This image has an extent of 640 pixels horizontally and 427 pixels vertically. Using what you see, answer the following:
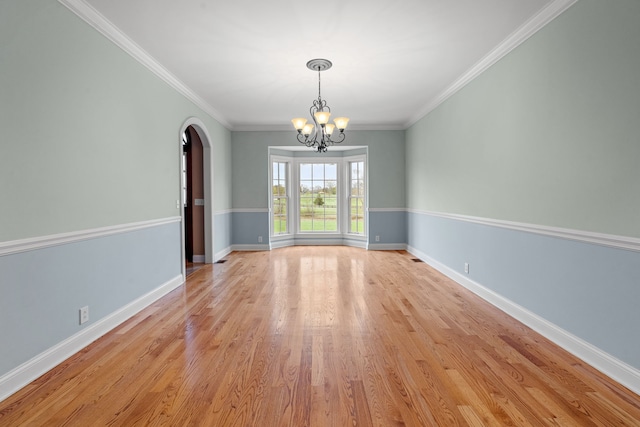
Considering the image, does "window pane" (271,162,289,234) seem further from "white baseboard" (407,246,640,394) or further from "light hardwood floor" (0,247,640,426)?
"white baseboard" (407,246,640,394)

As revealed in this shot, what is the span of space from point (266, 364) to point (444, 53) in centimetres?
352

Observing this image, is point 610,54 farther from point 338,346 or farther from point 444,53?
point 338,346

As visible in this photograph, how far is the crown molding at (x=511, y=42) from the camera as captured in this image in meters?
2.79

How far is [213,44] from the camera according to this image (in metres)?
3.51

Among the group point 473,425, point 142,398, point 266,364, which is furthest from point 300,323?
point 473,425

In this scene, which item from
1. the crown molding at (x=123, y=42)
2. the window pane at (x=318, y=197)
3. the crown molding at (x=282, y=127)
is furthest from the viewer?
the window pane at (x=318, y=197)

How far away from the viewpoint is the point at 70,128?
2674mm

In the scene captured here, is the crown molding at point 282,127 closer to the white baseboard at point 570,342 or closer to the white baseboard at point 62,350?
the white baseboard at point 570,342

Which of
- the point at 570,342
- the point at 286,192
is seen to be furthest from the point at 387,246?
the point at 570,342

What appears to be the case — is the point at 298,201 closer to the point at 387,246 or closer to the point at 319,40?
the point at 387,246

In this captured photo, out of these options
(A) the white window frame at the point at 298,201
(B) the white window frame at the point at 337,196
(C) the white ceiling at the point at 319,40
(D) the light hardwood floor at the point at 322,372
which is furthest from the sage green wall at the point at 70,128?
(B) the white window frame at the point at 337,196

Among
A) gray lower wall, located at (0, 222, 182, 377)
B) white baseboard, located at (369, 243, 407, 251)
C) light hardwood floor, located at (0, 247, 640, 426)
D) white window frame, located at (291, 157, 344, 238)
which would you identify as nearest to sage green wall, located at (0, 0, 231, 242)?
gray lower wall, located at (0, 222, 182, 377)

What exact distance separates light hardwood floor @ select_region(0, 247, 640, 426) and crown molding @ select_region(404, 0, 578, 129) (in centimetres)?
261

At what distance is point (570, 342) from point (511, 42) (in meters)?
2.72
